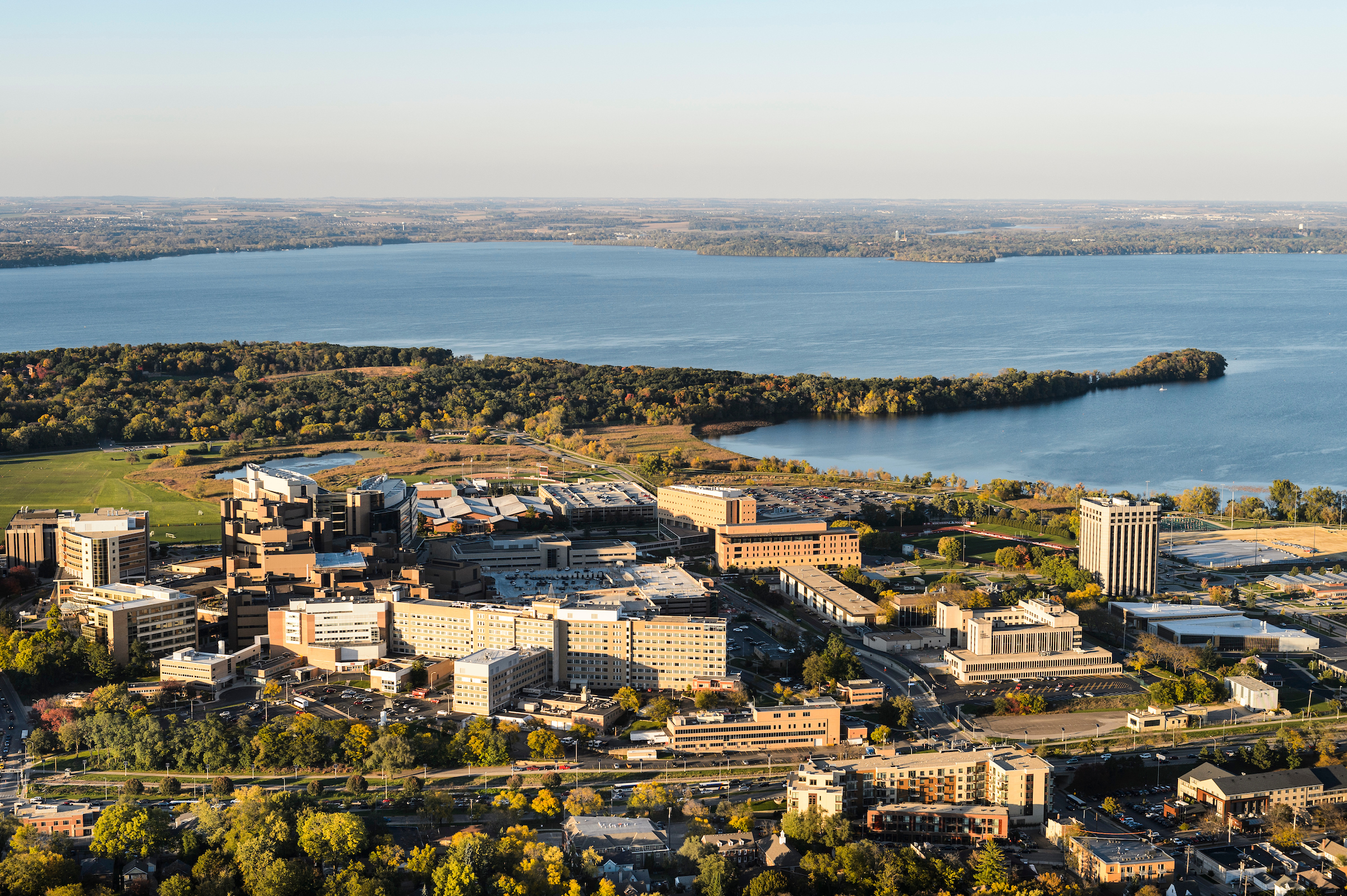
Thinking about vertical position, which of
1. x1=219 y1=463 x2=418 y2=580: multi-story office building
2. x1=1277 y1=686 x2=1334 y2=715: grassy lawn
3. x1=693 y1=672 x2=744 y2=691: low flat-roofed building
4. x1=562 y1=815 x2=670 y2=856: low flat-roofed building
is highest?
x1=219 y1=463 x2=418 y2=580: multi-story office building

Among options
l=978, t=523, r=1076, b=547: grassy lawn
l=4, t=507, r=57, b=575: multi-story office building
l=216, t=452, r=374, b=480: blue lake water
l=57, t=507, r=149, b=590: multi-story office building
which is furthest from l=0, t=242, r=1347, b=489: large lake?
l=4, t=507, r=57, b=575: multi-story office building

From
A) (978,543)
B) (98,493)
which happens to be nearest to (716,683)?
(978,543)

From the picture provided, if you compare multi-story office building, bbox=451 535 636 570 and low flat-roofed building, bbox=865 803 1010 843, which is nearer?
low flat-roofed building, bbox=865 803 1010 843

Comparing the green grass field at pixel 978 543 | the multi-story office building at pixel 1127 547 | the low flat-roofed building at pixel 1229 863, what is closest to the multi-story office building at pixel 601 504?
the green grass field at pixel 978 543

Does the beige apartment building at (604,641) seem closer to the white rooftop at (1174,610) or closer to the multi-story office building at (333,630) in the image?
the multi-story office building at (333,630)

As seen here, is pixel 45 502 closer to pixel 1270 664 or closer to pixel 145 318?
pixel 1270 664

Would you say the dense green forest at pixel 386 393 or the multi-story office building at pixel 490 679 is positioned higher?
the dense green forest at pixel 386 393

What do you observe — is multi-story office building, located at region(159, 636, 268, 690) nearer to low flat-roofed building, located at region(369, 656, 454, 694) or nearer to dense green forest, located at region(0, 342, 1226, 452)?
low flat-roofed building, located at region(369, 656, 454, 694)
